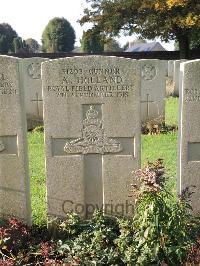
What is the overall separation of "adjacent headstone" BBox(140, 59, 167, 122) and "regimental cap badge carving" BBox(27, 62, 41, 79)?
Result: 2.61m

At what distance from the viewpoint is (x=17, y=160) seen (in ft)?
14.7

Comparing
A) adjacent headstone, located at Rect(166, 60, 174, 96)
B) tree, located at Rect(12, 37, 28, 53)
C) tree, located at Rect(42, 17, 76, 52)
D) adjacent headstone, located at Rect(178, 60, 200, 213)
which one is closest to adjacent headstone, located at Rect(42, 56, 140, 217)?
adjacent headstone, located at Rect(178, 60, 200, 213)

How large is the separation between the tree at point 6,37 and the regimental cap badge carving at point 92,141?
53.2 meters

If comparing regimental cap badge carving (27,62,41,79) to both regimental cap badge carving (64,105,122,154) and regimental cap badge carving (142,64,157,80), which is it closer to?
regimental cap badge carving (142,64,157,80)

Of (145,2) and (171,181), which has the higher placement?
(145,2)

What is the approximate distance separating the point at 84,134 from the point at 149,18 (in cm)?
2595

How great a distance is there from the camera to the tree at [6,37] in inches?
2320

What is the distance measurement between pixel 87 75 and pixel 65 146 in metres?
0.79

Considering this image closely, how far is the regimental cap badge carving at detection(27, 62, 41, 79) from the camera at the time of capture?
10538 mm

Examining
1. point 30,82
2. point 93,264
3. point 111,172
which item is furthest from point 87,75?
point 30,82

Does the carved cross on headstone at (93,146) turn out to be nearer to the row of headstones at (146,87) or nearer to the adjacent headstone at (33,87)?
the row of headstones at (146,87)

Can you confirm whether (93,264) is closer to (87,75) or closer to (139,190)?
(139,190)

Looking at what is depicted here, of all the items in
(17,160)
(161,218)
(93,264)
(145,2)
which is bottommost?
(93,264)

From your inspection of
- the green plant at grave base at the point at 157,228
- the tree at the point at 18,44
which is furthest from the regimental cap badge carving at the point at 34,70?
the tree at the point at 18,44
